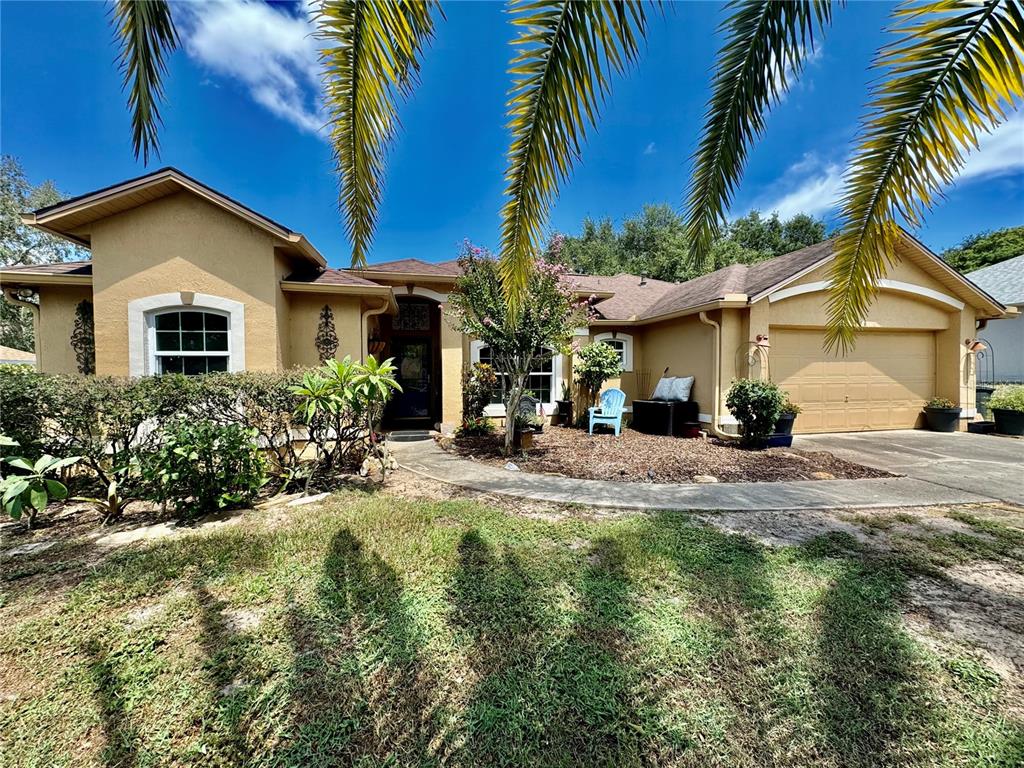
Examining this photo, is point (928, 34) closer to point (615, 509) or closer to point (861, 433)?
point (615, 509)

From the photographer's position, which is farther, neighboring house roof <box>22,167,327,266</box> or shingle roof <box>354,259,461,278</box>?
shingle roof <box>354,259,461,278</box>

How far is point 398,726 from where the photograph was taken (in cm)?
191

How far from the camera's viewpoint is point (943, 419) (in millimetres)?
10445

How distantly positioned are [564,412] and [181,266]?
9.25 metres

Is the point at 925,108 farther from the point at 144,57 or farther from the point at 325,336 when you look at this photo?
the point at 325,336

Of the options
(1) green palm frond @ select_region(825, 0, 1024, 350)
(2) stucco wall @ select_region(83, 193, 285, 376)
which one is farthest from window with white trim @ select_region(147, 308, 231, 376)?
(1) green palm frond @ select_region(825, 0, 1024, 350)

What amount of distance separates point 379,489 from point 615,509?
3239 millimetres

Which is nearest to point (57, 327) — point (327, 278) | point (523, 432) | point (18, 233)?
point (327, 278)

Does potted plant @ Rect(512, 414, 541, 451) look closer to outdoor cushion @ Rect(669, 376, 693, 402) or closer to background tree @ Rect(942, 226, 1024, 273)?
outdoor cushion @ Rect(669, 376, 693, 402)

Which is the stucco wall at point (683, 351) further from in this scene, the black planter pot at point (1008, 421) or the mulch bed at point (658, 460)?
the black planter pot at point (1008, 421)

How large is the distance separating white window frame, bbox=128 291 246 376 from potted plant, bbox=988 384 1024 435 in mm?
17780

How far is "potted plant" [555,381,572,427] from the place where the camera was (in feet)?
37.4

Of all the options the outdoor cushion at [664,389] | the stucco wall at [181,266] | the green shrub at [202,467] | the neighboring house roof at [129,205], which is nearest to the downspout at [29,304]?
the neighboring house roof at [129,205]

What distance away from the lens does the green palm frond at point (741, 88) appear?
2.73 m
